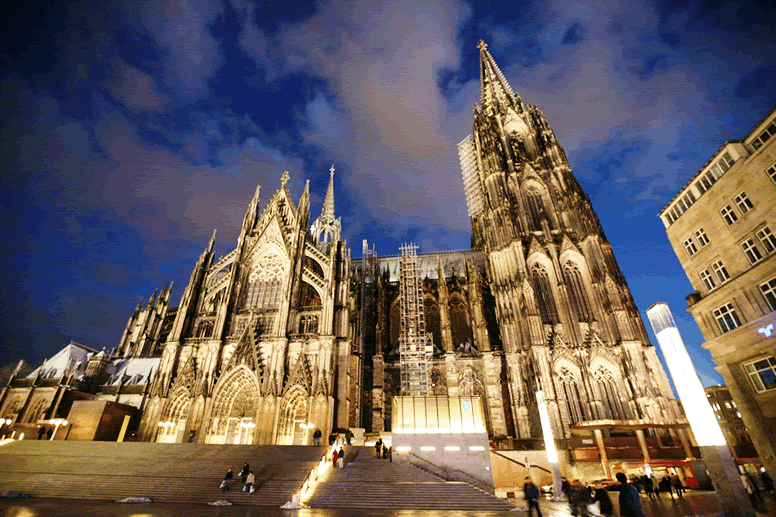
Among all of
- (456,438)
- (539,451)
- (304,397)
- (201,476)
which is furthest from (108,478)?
(539,451)

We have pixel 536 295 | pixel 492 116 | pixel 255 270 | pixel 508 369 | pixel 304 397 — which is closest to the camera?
pixel 304 397

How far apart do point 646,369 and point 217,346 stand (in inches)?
1135

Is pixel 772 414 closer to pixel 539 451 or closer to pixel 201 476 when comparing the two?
pixel 539 451

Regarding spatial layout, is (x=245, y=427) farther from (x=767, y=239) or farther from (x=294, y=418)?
(x=767, y=239)

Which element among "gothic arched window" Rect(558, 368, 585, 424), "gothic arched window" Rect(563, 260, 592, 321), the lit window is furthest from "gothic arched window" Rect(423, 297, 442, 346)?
the lit window

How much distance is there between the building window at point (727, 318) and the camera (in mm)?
14422

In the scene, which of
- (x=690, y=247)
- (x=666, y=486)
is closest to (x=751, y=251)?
(x=690, y=247)

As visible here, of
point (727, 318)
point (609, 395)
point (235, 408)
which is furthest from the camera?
point (235, 408)

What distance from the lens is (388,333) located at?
32.5 meters

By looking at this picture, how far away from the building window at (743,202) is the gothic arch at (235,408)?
2629cm

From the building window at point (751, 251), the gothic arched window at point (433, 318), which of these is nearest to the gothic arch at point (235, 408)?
the gothic arched window at point (433, 318)

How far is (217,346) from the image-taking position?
25.7 metres

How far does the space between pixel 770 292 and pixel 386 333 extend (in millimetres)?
23707

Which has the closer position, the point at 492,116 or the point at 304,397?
the point at 304,397
